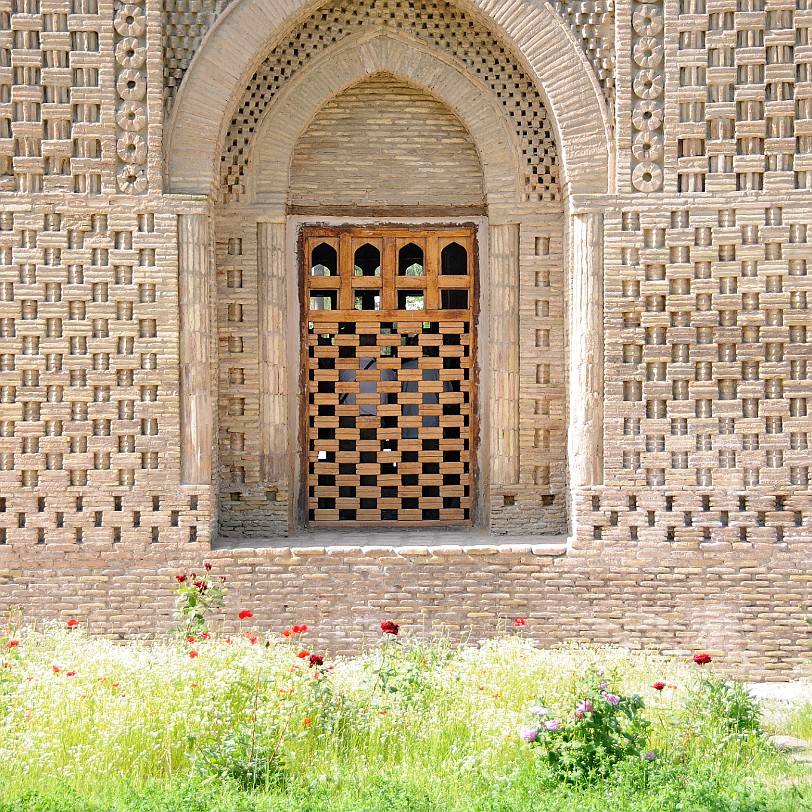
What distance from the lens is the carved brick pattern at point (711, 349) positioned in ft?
22.3

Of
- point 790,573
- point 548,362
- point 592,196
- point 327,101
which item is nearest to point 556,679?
point 790,573

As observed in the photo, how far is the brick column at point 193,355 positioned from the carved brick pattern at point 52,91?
69 cm

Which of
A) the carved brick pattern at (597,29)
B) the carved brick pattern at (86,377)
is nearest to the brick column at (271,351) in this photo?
the carved brick pattern at (86,377)

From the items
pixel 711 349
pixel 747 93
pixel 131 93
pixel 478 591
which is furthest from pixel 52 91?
pixel 711 349

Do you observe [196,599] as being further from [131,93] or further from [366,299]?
[131,93]

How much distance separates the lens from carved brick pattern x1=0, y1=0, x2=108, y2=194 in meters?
6.78

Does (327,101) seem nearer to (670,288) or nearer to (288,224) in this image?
(288,224)

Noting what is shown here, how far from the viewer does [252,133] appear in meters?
7.42

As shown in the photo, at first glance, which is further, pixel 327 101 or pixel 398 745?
pixel 327 101

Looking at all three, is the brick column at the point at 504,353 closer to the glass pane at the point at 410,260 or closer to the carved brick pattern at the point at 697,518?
the glass pane at the point at 410,260

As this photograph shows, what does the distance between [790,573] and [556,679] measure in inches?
98.4

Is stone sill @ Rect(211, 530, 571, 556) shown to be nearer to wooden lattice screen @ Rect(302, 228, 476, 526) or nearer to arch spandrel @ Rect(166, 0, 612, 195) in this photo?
wooden lattice screen @ Rect(302, 228, 476, 526)

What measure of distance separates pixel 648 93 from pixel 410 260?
7.39 ft

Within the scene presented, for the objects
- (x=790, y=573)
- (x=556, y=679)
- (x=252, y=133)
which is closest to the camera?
(x=556, y=679)
